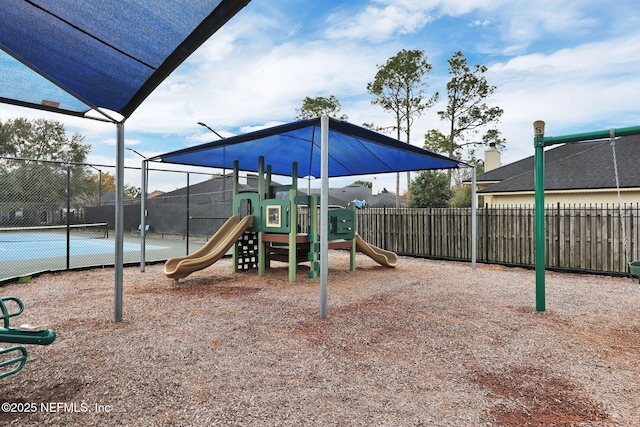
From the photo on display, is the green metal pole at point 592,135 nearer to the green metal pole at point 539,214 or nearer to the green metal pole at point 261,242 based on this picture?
the green metal pole at point 539,214

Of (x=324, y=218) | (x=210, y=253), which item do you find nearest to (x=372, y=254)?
(x=210, y=253)

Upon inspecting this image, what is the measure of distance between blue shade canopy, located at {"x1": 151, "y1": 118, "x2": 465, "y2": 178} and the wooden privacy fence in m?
1.90

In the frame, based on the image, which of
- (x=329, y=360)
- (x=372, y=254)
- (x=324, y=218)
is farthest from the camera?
(x=372, y=254)

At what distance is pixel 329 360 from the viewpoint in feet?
9.45

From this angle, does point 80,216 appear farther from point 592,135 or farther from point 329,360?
point 592,135

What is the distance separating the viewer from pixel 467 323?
12.7 ft

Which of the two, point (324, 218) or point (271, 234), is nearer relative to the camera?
point (324, 218)

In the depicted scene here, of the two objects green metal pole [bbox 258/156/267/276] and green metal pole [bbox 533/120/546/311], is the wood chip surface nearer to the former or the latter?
green metal pole [bbox 533/120/546/311]

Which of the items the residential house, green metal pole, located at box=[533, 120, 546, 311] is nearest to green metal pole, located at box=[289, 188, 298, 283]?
green metal pole, located at box=[533, 120, 546, 311]

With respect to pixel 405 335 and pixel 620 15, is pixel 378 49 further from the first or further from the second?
pixel 405 335

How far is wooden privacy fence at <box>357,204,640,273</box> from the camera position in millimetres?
7031

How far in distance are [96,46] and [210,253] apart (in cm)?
418

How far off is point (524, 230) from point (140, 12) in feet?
27.7

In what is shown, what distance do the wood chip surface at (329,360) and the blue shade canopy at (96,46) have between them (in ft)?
7.41
